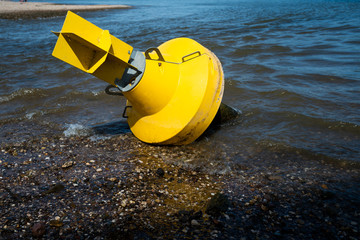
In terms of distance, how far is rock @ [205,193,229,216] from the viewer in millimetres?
2512

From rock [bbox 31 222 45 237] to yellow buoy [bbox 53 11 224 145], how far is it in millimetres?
1363

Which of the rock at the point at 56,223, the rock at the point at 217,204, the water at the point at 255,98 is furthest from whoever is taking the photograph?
the water at the point at 255,98

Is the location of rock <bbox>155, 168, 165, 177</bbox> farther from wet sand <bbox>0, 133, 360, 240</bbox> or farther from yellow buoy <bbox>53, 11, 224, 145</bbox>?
yellow buoy <bbox>53, 11, 224, 145</bbox>

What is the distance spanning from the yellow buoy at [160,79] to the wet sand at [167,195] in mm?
390

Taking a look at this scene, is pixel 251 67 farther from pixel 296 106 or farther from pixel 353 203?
pixel 353 203

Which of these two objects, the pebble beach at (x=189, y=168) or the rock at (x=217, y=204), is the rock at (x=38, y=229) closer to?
the pebble beach at (x=189, y=168)

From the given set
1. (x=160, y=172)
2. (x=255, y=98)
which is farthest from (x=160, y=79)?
(x=255, y=98)

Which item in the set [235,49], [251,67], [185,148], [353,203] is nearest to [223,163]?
[185,148]

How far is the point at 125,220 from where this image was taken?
2.43m

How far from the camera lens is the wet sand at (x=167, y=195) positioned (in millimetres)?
2328

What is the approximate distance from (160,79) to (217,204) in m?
1.39

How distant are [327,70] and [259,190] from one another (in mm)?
4727

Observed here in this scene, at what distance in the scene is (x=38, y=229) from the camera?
7.54 ft

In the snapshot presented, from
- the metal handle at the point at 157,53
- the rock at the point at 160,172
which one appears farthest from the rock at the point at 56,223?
the metal handle at the point at 157,53
